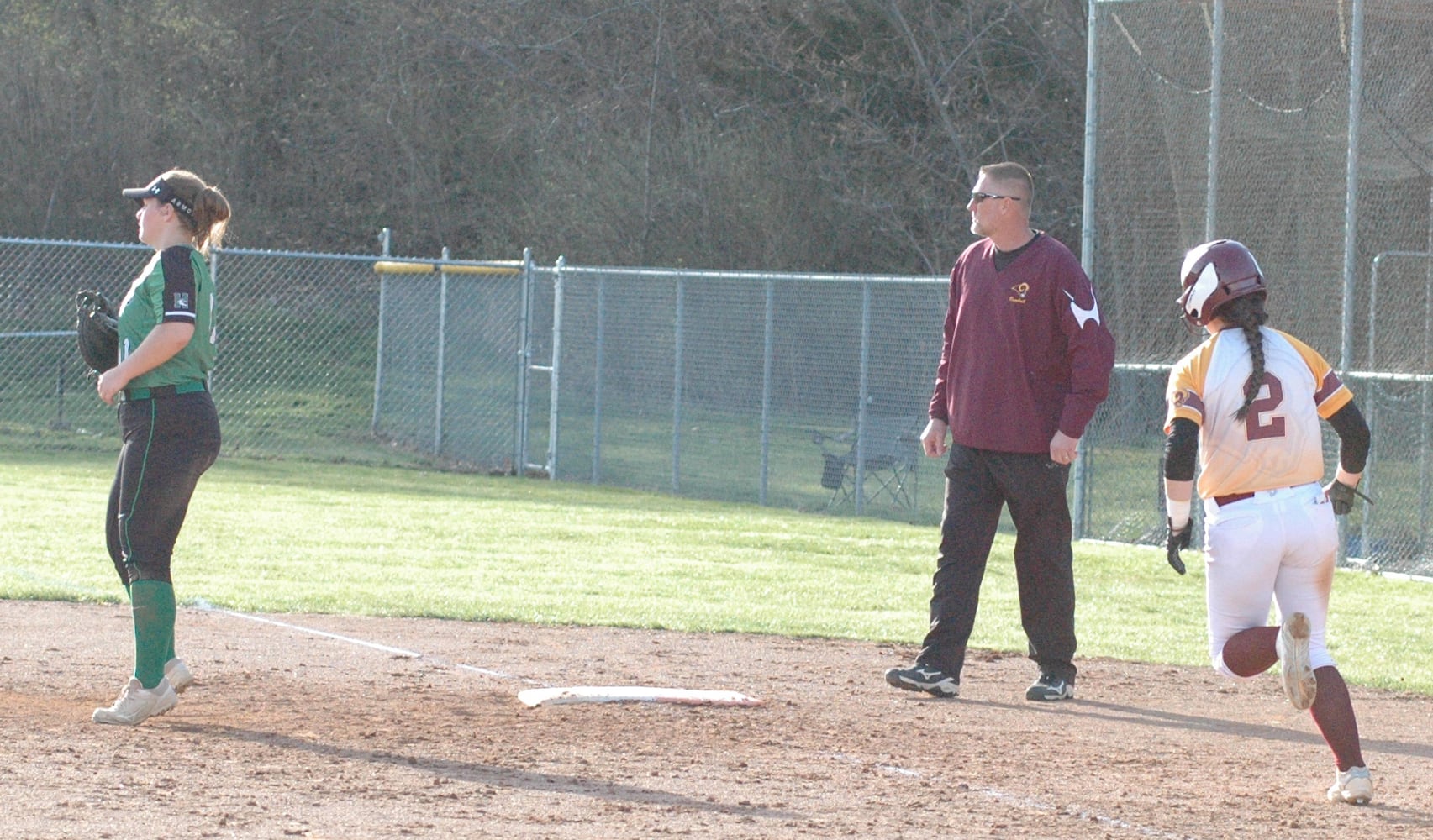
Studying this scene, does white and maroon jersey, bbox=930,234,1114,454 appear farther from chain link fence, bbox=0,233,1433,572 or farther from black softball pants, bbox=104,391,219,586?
chain link fence, bbox=0,233,1433,572

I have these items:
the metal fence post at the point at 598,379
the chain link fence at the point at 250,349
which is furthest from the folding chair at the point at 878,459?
the chain link fence at the point at 250,349

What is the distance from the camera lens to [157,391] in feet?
19.8

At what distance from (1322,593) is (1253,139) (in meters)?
8.66

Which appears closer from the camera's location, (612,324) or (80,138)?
(612,324)

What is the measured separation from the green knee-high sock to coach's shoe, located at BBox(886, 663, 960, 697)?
2.92 m

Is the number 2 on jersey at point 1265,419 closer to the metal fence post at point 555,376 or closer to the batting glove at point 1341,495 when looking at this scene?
the batting glove at point 1341,495

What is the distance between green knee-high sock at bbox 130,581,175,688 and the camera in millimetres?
6082

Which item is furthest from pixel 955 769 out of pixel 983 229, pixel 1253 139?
pixel 1253 139

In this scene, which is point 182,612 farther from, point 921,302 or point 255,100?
point 255,100

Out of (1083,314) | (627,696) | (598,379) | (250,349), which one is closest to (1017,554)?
(1083,314)

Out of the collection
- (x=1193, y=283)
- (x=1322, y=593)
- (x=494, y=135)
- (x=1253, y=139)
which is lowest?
(x=1322, y=593)

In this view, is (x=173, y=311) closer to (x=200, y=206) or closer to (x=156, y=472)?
(x=200, y=206)

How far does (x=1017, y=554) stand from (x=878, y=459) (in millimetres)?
8614

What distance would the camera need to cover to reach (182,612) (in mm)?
8977
